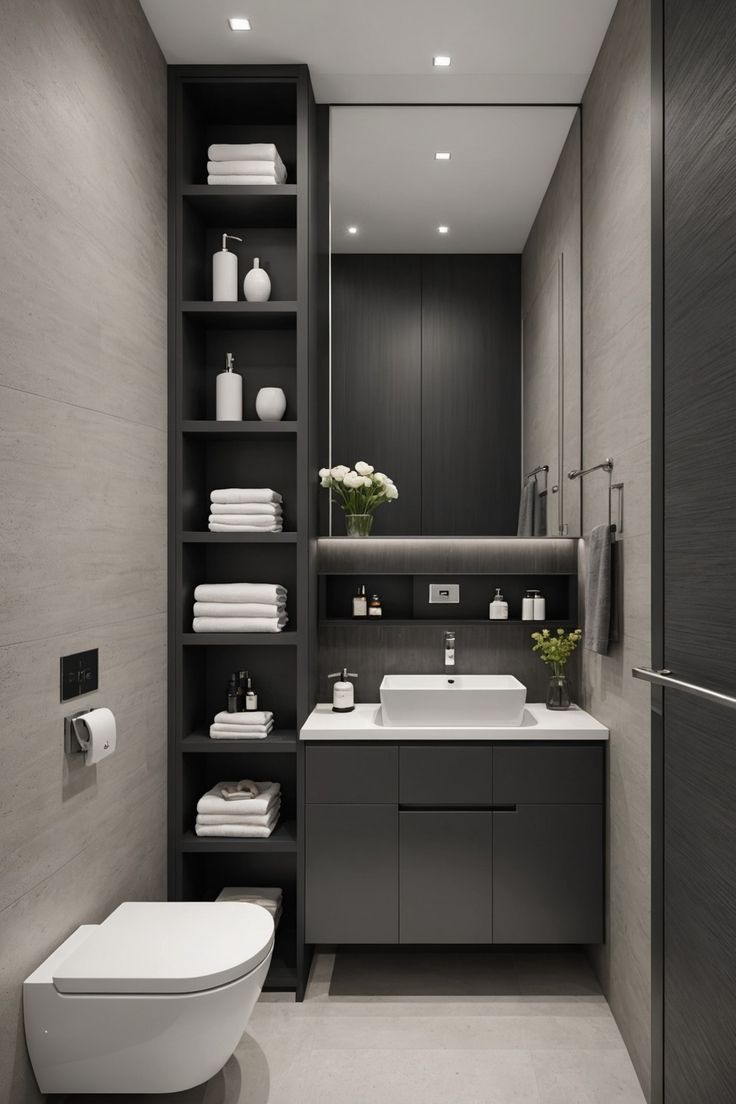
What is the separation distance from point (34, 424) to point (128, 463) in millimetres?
515

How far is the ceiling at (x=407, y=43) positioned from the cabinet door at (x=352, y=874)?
233 cm

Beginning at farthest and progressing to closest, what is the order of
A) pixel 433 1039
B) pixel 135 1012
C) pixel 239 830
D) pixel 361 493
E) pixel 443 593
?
pixel 443 593 < pixel 361 493 < pixel 239 830 < pixel 433 1039 < pixel 135 1012

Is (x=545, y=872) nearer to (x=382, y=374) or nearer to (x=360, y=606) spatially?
(x=360, y=606)

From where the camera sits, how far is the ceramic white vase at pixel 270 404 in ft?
8.13

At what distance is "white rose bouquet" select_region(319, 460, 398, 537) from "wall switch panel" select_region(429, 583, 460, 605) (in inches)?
13.3

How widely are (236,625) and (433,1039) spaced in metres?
1.33

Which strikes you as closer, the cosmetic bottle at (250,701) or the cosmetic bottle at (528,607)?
the cosmetic bottle at (250,701)

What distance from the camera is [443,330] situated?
8.61 ft

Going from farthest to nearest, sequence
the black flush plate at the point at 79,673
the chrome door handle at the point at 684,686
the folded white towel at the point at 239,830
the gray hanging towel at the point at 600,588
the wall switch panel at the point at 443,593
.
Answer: the wall switch panel at the point at 443,593
the folded white towel at the point at 239,830
the gray hanging towel at the point at 600,588
the black flush plate at the point at 79,673
the chrome door handle at the point at 684,686

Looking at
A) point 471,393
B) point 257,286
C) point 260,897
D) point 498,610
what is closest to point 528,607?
point 498,610

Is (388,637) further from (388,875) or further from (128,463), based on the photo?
(128,463)

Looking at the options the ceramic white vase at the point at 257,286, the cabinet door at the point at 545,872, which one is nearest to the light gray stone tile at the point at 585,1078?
the cabinet door at the point at 545,872

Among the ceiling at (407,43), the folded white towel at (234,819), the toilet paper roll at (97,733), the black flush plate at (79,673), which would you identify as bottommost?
the folded white towel at (234,819)

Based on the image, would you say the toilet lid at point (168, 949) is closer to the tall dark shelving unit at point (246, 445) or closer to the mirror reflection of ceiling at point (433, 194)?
the tall dark shelving unit at point (246, 445)
